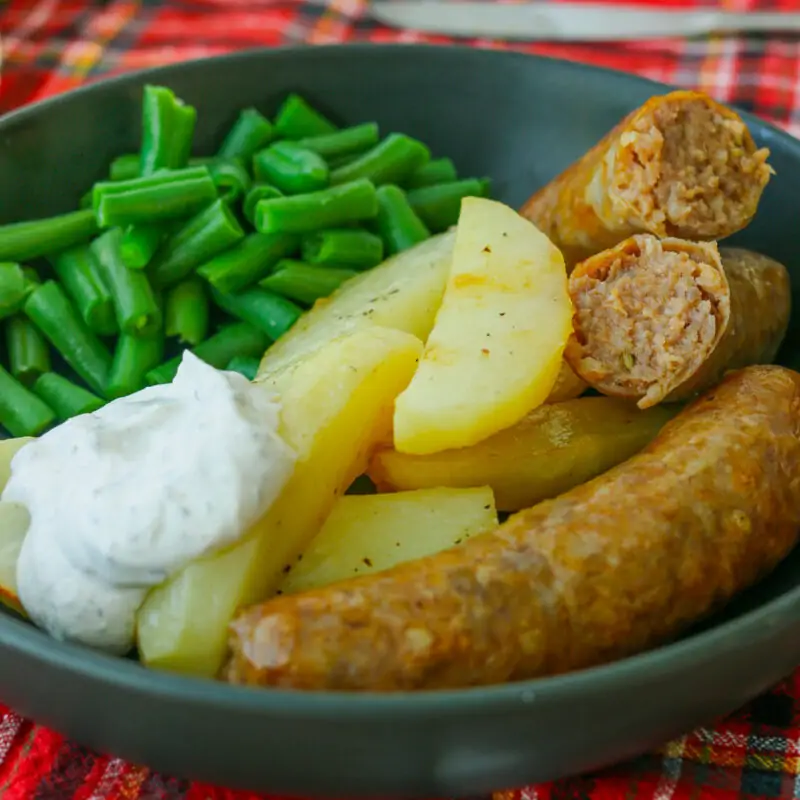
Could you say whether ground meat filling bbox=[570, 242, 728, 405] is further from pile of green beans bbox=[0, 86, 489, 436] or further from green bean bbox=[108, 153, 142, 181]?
green bean bbox=[108, 153, 142, 181]

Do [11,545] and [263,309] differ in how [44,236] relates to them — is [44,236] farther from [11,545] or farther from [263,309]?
[11,545]

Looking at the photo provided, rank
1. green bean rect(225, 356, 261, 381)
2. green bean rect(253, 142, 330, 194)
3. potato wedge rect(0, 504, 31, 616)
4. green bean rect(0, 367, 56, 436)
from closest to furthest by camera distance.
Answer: potato wedge rect(0, 504, 31, 616), green bean rect(0, 367, 56, 436), green bean rect(225, 356, 261, 381), green bean rect(253, 142, 330, 194)

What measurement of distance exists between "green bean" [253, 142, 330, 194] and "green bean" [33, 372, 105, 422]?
71 cm

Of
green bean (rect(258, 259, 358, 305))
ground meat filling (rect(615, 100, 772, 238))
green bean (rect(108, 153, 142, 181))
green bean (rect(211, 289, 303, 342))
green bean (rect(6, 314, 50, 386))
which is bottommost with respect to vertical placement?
green bean (rect(6, 314, 50, 386))

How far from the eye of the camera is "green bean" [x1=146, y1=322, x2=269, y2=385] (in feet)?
8.20

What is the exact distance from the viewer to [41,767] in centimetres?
178

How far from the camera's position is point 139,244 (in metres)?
2.51

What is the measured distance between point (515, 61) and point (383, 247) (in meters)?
0.78

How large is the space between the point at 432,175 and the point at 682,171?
3.10ft

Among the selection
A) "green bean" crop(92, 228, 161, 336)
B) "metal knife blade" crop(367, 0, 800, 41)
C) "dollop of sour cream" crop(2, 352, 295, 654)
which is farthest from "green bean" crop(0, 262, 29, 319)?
"metal knife blade" crop(367, 0, 800, 41)

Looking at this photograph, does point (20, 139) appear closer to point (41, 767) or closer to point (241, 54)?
point (241, 54)

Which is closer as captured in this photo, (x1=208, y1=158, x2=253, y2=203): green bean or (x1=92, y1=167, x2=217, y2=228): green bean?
(x1=92, y1=167, x2=217, y2=228): green bean

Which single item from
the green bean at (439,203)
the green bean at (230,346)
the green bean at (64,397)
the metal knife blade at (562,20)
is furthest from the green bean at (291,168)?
the metal knife blade at (562,20)

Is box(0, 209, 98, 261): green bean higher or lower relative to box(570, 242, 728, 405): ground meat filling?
lower
